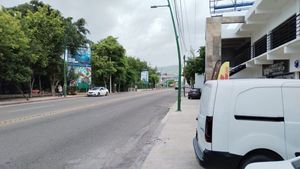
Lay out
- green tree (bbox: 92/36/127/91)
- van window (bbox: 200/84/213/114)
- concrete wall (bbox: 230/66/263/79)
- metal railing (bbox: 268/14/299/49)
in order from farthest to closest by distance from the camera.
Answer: green tree (bbox: 92/36/127/91), concrete wall (bbox: 230/66/263/79), metal railing (bbox: 268/14/299/49), van window (bbox: 200/84/213/114)

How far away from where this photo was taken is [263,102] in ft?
21.3

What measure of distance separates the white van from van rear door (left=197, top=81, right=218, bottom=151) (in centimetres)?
4

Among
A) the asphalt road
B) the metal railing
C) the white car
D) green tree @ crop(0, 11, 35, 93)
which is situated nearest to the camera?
the asphalt road

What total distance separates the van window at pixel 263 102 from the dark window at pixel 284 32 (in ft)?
41.2

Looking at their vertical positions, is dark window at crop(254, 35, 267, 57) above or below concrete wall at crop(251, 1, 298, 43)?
below

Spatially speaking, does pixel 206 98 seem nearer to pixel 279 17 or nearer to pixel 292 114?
pixel 292 114

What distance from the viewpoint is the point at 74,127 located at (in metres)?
15.5

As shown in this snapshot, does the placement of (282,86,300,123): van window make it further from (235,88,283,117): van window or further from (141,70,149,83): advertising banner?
(141,70,149,83): advertising banner

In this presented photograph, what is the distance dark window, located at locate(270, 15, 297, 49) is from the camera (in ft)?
61.1

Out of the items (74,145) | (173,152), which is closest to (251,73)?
(74,145)

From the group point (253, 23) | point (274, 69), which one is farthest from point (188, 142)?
point (253, 23)

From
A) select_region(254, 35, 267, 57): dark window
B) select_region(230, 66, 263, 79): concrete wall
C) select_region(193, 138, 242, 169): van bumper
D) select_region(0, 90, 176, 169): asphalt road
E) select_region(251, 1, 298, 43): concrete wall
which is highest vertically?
select_region(251, 1, 298, 43): concrete wall

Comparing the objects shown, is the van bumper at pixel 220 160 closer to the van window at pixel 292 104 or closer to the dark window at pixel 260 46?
the van window at pixel 292 104

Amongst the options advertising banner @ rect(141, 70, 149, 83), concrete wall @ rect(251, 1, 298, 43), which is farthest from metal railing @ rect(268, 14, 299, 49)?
advertising banner @ rect(141, 70, 149, 83)
